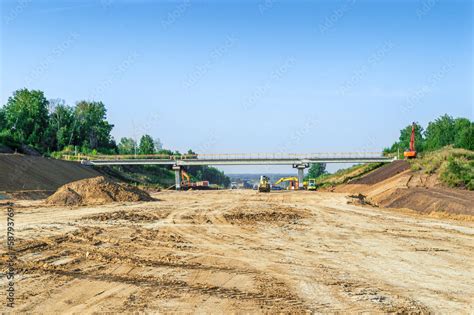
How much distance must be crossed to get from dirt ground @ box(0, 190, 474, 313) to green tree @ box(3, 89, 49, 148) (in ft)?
287

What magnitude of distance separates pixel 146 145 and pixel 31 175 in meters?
90.7

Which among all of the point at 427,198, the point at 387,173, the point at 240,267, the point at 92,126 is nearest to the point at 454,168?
the point at 427,198

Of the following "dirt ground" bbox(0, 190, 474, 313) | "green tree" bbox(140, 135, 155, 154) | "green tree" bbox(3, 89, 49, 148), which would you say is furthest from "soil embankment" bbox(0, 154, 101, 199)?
"green tree" bbox(140, 135, 155, 154)

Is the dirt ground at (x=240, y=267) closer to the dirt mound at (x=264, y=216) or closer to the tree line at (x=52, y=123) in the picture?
the dirt mound at (x=264, y=216)

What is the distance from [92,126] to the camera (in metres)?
121

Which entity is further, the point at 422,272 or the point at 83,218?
the point at 83,218

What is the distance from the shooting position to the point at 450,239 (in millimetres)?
18453

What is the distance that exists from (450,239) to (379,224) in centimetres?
544

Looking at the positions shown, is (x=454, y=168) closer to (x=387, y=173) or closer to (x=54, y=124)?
(x=387, y=173)

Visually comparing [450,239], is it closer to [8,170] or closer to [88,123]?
[8,170]

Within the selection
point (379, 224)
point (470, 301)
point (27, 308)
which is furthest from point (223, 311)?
point (379, 224)

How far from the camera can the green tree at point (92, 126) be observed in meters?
117

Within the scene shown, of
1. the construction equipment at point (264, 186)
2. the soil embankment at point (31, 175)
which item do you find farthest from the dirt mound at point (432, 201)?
the soil embankment at point (31, 175)

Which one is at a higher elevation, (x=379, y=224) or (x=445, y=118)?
(x=445, y=118)
